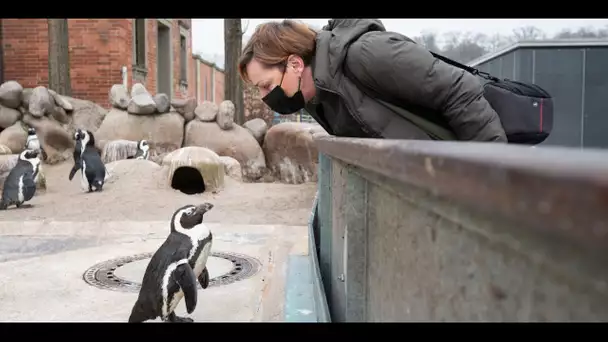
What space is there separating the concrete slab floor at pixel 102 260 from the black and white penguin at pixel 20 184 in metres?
1.40

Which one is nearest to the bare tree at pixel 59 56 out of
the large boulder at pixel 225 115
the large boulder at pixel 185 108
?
the large boulder at pixel 185 108

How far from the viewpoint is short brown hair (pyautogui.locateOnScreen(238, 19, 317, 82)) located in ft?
5.81

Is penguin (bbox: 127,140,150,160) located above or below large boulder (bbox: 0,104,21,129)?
below

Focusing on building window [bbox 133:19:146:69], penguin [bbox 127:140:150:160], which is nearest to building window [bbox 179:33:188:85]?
building window [bbox 133:19:146:69]

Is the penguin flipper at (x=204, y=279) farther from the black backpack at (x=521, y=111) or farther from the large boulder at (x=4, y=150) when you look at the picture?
the large boulder at (x=4, y=150)

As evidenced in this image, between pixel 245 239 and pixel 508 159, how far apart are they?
13.7 ft

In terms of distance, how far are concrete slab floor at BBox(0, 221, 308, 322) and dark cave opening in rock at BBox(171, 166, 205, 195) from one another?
238cm

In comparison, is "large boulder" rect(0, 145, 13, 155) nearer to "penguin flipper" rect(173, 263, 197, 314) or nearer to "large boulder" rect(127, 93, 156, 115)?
"large boulder" rect(127, 93, 156, 115)

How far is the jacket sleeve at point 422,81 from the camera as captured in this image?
1450mm

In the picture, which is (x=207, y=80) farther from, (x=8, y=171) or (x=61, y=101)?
(x=8, y=171)

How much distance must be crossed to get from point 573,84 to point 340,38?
513cm
